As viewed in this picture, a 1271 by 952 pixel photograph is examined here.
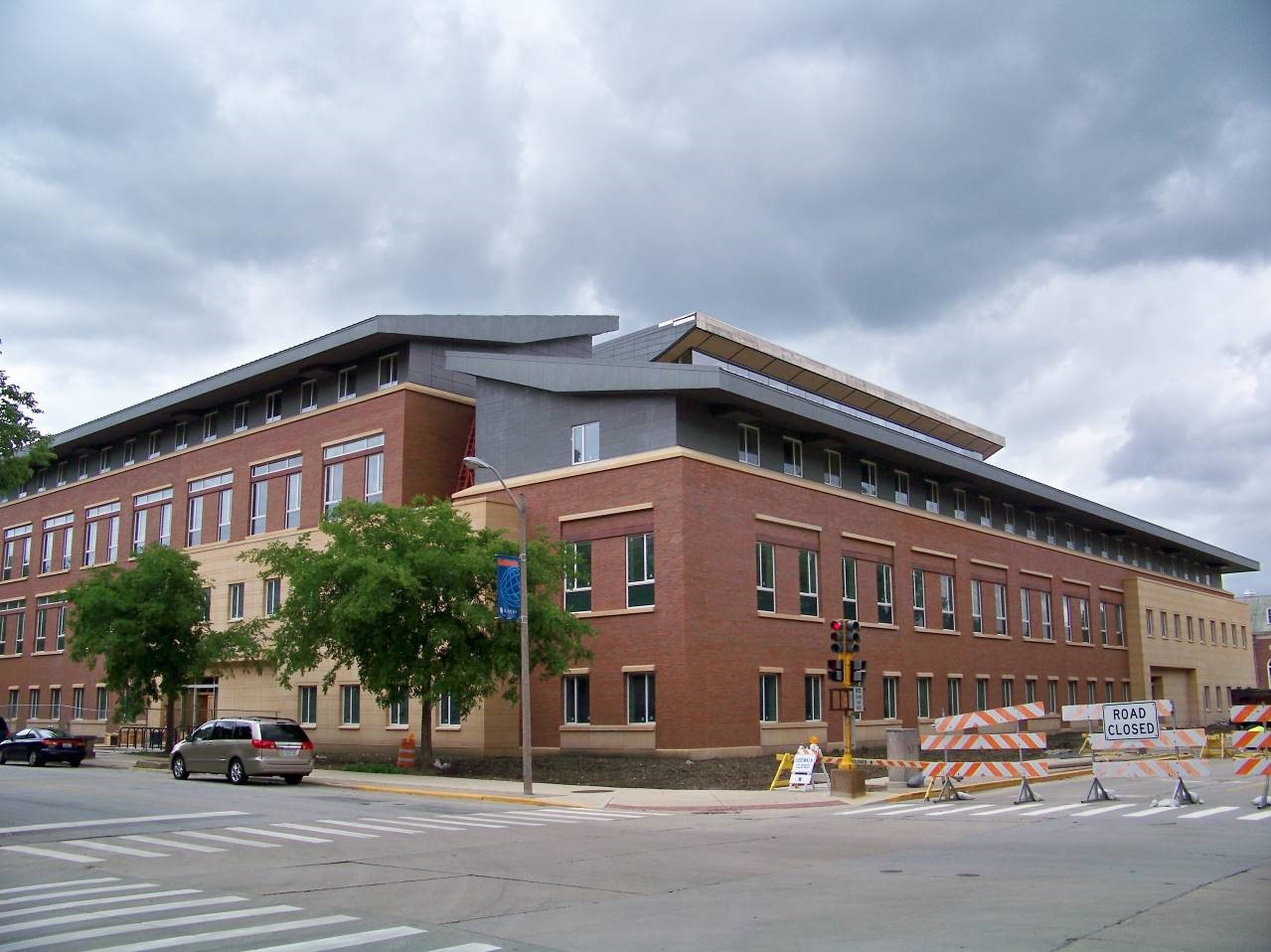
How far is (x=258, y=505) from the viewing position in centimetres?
4831

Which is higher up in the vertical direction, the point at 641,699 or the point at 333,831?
the point at 641,699

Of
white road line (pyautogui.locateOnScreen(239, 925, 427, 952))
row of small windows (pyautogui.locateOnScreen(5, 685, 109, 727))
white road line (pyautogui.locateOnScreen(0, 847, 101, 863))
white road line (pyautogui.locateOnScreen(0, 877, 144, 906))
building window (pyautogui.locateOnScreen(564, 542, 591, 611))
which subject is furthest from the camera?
row of small windows (pyautogui.locateOnScreen(5, 685, 109, 727))

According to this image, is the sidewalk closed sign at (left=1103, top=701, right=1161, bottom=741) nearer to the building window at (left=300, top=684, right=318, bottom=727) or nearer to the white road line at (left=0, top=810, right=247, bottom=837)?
the white road line at (left=0, top=810, right=247, bottom=837)

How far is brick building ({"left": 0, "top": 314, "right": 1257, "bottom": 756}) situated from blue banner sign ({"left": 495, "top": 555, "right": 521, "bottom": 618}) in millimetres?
5655

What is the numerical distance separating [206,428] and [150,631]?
13.8 meters

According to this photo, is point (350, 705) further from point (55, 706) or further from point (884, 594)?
point (55, 706)

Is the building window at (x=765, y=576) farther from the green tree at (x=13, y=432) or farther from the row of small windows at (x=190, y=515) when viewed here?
the green tree at (x=13, y=432)

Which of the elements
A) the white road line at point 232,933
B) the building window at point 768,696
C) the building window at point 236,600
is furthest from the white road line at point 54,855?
the building window at point 236,600

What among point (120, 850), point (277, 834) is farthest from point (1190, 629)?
point (120, 850)

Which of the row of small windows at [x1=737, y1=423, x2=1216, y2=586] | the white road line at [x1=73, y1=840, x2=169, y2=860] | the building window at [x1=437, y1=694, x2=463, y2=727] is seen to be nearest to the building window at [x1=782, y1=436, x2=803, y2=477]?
the row of small windows at [x1=737, y1=423, x2=1216, y2=586]

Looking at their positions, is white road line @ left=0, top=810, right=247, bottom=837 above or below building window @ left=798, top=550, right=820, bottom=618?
below

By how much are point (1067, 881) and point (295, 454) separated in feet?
128

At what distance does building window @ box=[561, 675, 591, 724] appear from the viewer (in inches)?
1444

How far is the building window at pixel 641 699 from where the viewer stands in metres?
35.0
